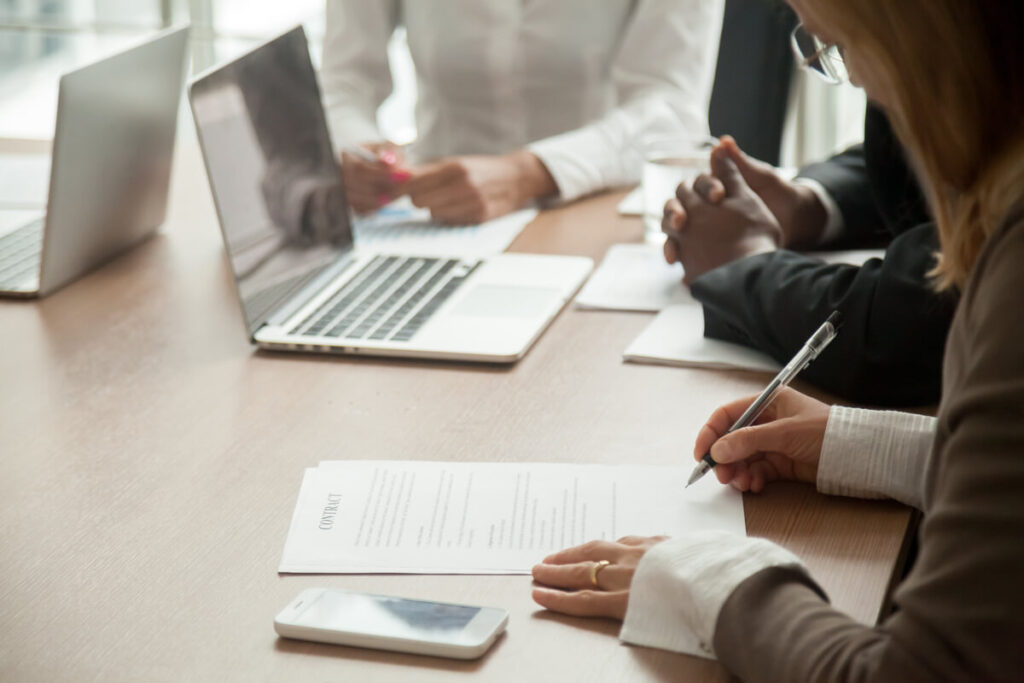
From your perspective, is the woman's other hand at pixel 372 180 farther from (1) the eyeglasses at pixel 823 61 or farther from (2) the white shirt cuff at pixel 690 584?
(2) the white shirt cuff at pixel 690 584

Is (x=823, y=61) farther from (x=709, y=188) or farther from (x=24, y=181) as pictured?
(x=24, y=181)

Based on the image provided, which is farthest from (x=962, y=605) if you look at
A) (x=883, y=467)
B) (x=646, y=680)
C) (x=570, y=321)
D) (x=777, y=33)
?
(x=777, y=33)

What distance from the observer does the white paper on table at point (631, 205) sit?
1744 mm

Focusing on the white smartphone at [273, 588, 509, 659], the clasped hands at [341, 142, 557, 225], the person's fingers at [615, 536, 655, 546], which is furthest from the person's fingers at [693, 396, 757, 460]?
the clasped hands at [341, 142, 557, 225]

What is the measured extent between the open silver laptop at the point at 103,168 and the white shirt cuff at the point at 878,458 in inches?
36.8

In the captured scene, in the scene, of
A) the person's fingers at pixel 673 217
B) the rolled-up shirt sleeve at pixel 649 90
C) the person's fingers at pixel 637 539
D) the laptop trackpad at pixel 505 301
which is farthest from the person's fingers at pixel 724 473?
the rolled-up shirt sleeve at pixel 649 90

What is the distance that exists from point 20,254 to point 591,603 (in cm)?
109

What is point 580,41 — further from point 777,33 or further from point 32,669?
point 32,669

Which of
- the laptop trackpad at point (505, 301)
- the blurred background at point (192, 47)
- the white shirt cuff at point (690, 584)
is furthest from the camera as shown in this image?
the blurred background at point (192, 47)

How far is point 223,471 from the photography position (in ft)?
3.27

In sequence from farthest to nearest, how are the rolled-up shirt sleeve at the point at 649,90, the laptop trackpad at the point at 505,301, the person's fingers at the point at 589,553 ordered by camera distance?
1. the rolled-up shirt sleeve at the point at 649,90
2. the laptop trackpad at the point at 505,301
3. the person's fingers at the point at 589,553

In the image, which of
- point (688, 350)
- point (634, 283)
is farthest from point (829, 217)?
point (688, 350)

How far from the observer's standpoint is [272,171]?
1.41 meters

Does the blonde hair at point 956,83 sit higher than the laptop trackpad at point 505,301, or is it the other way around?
the blonde hair at point 956,83
